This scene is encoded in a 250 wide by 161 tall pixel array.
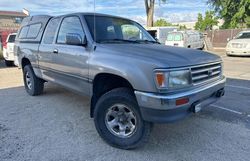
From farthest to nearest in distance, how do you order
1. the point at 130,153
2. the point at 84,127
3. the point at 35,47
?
the point at 35,47
the point at 84,127
the point at 130,153

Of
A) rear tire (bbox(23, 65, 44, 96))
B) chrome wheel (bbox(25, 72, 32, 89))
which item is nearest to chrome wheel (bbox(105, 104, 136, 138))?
rear tire (bbox(23, 65, 44, 96))

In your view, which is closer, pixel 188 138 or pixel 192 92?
pixel 192 92

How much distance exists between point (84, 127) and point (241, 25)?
32.0 meters

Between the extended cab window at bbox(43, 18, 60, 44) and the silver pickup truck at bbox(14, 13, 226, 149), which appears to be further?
the extended cab window at bbox(43, 18, 60, 44)

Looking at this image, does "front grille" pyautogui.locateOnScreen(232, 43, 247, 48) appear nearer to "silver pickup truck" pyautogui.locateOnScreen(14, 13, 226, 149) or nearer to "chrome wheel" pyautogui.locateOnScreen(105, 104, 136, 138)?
"silver pickup truck" pyautogui.locateOnScreen(14, 13, 226, 149)

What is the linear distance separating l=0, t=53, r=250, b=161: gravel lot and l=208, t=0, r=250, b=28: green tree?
27.1 m

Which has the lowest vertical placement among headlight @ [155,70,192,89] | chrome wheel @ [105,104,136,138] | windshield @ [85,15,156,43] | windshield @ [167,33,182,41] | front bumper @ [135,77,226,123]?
chrome wheel @ [105,104,136,138]

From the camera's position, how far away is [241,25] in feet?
104

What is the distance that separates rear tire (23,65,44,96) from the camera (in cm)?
646

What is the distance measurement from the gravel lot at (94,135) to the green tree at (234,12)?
88.8 ft

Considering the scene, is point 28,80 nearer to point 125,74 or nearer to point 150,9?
point 125,74

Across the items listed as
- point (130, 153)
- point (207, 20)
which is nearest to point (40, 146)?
point (130, 153)

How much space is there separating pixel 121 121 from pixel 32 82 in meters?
3.63

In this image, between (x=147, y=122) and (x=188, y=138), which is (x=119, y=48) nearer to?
(x=147, y=122)
